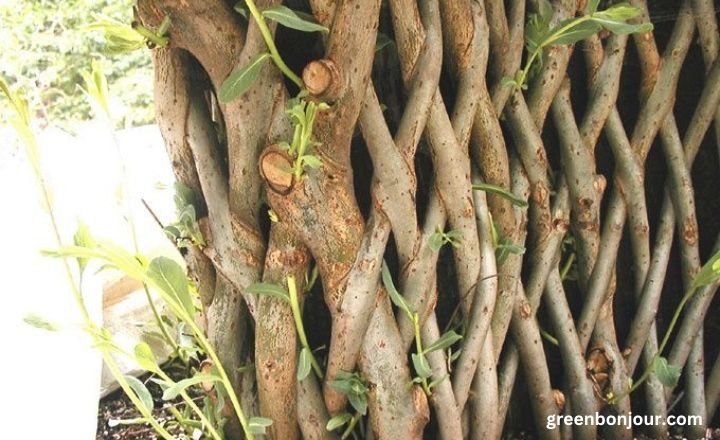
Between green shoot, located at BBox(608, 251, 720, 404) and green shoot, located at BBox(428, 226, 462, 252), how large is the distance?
19 cm

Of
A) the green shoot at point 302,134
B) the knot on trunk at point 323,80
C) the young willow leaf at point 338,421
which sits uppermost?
the knot on trunk at point 323,80

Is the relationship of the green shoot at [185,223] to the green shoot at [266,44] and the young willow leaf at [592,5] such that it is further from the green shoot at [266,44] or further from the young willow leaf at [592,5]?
the young willow leaf at [592,5]

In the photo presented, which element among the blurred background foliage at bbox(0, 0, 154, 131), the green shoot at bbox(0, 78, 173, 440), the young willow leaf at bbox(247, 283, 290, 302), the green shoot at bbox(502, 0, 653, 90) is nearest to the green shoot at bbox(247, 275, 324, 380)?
the young willow leaf at bbox(247, 283, 290, 302)

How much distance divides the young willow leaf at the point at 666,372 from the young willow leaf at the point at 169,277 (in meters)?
0.37

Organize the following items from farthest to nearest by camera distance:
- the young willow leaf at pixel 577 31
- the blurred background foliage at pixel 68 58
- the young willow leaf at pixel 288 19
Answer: the blurred background foliage at pixel 68 58, the young willow leaf at pixel 577 31, the young willow leaf at pixel 288 19

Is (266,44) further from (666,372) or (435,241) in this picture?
(666,372)

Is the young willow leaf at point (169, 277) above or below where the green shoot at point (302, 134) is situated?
below

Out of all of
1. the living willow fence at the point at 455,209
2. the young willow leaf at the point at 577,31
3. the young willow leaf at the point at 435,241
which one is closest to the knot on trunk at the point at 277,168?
the living willow fence at the point at 455,209

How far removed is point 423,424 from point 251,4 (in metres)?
0.29

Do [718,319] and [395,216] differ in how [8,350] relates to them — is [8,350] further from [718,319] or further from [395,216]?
[718,319]

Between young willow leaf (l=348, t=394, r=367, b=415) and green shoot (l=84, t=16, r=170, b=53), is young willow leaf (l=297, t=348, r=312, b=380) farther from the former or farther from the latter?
green shoot (l=84, t=16, r=170, b=53)

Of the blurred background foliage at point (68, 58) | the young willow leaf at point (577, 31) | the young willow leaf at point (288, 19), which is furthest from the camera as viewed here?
the blurred background foliage at point (68, 58)

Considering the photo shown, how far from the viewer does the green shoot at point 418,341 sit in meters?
0.45

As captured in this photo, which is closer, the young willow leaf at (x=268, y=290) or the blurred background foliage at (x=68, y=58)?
the young willow leaf at (x=268, y=290)
